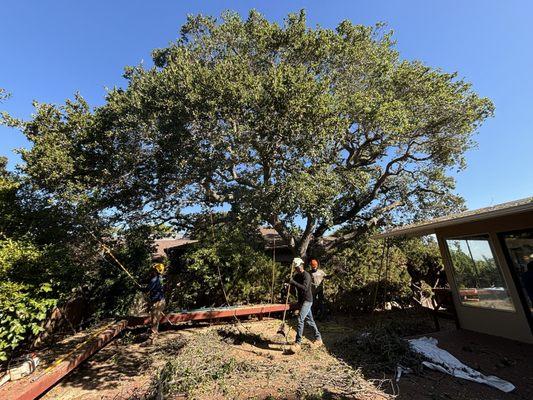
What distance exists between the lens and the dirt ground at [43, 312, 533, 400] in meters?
4.95

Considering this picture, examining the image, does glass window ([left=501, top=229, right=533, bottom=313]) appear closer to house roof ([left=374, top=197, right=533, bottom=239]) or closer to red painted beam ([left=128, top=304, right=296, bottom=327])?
house roof ([left=374, top=197, right=533, bottom=239])

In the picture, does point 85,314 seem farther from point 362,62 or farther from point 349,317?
point 362,62

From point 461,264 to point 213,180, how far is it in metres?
9.63

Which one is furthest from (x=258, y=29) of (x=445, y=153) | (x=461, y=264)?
(x=461, y=264)

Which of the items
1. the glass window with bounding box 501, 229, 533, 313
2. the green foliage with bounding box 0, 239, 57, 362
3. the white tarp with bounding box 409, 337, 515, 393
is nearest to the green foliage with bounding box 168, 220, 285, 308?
the green foliage with bounding box 0, 239, 57, 362

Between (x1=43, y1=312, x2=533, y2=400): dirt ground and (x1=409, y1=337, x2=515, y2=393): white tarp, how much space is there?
0.44 ft

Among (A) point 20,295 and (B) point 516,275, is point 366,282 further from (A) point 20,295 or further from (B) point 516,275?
(A) point 20,295

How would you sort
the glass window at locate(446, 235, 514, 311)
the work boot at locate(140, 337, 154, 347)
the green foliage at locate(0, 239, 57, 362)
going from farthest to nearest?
1. the work boot at locate(140, 337, 154, 347)
2. the glass window at locate(446, 235, 514, 311)
3. the green foliage at locate(0, 239, 57, 362)

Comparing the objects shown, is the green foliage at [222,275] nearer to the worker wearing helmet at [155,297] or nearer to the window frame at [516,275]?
the worker wearing helmet at [155,297]

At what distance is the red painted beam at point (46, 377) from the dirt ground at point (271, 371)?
543 mm

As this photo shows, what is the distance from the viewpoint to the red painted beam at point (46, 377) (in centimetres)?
450

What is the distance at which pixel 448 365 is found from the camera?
5.79 metres

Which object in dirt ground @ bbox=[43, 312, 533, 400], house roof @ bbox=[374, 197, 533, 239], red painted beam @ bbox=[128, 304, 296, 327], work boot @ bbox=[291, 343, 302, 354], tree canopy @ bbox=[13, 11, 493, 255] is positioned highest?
tree canopy @ bbox=[13, 11, 493, 255]

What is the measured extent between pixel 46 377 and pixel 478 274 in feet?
32.7
